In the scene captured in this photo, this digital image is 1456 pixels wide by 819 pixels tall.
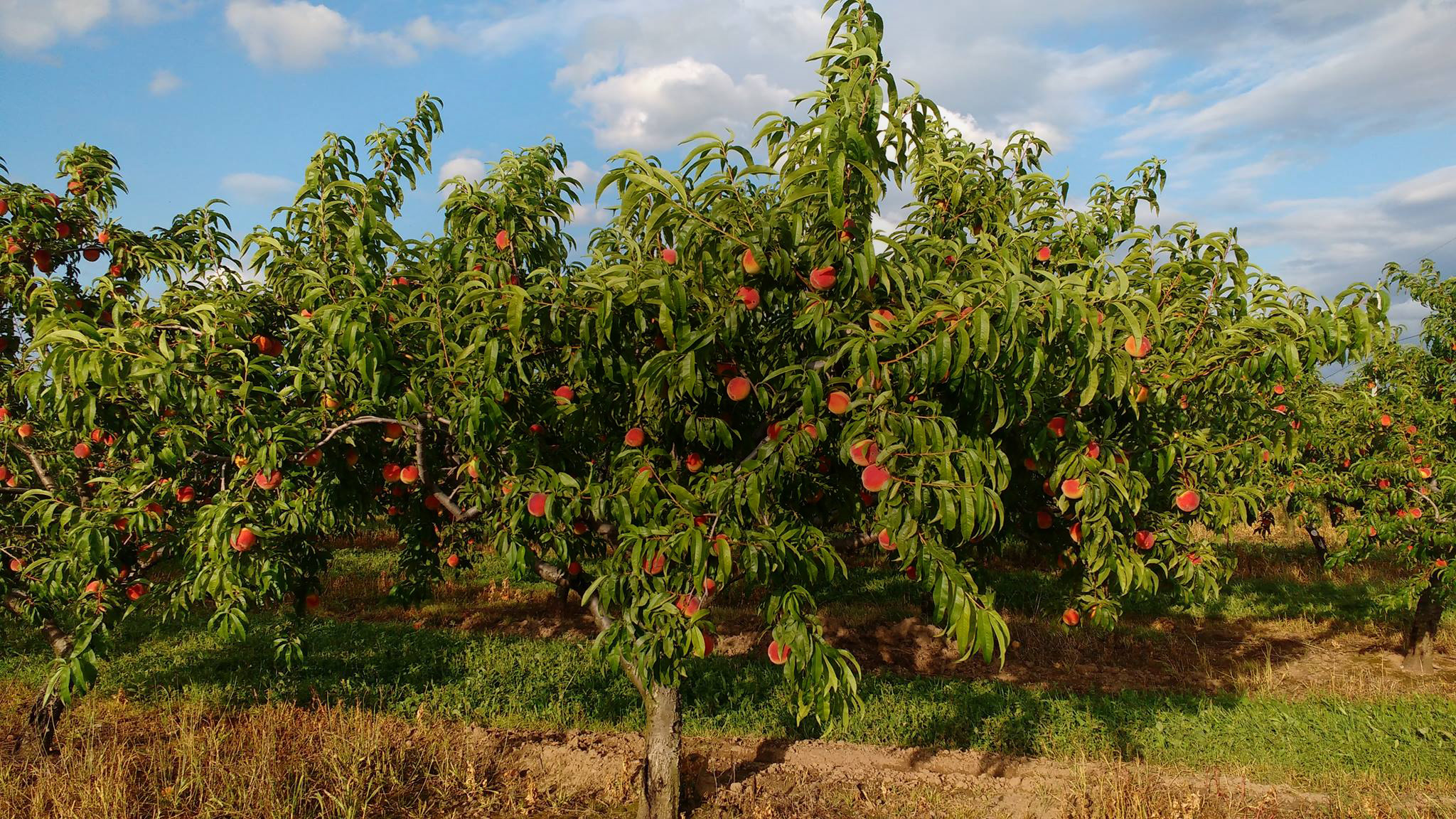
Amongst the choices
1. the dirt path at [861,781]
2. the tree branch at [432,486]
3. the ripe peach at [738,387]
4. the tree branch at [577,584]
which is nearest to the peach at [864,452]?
the ripe peach at [738,387]

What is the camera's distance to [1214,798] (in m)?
4.49

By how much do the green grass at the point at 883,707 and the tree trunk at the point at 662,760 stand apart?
1.53 metres

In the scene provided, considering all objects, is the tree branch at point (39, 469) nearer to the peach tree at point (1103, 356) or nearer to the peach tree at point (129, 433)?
the peach tree at point (129, 433)

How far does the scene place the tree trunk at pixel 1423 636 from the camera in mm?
7688

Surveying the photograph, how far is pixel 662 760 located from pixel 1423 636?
827cm

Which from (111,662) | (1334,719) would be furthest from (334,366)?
(1334,719)

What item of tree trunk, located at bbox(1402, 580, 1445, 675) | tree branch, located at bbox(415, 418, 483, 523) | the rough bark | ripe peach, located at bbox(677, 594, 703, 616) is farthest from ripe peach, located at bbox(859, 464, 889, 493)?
tree trunk, located at bbox(1402, 580, 1445, 675)

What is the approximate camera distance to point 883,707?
20.2 feet

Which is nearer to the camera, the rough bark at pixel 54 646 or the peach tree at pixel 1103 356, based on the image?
the peach tree at pixel 1103 356

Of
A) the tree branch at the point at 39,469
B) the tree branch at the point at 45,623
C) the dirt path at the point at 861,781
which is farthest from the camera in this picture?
the tree branch at the point at 45,623

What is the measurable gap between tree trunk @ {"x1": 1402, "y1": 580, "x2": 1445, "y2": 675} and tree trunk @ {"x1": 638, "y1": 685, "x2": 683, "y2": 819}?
7.82 meters

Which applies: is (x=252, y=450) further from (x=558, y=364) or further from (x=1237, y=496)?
(x=1237, y=496)

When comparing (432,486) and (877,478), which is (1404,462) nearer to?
(877,478)

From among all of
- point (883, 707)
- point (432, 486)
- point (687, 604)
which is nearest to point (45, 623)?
point (432, 486)
